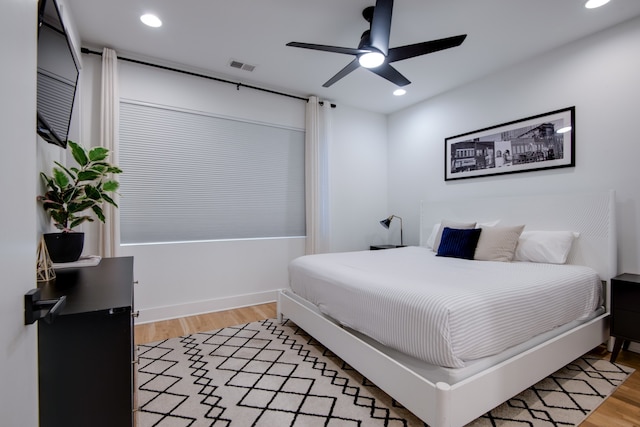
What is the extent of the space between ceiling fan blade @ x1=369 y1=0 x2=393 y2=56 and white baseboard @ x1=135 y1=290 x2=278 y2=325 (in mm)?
3006

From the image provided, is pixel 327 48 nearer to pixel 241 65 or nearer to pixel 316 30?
pixel 316 30

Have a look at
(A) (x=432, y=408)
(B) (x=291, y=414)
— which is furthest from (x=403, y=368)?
(B) (x=291, y=414)

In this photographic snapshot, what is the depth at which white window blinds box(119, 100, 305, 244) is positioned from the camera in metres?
3.10

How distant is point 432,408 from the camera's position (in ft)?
4.42

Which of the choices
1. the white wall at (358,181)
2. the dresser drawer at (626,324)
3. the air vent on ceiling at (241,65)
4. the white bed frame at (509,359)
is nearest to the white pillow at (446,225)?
the white bed frame at (509,359)

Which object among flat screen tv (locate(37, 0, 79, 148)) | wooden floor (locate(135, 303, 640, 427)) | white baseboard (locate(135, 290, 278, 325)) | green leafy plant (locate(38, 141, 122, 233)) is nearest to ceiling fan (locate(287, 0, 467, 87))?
flat screen tv (locate(37, 0, 79, 148))

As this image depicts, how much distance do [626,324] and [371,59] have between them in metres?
2.76

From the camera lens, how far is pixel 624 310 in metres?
2.19

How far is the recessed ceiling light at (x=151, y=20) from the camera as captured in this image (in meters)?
2.49

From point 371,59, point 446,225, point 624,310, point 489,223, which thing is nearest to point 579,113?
point 489,223

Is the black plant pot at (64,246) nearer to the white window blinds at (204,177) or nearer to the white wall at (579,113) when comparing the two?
the white window blinds at (204,177)

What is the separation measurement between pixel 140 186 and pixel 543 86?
4303 mm

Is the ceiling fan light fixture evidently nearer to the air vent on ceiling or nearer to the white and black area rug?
the air vent on ceiling

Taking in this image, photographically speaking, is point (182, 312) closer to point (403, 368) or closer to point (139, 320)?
point (139, 320)
